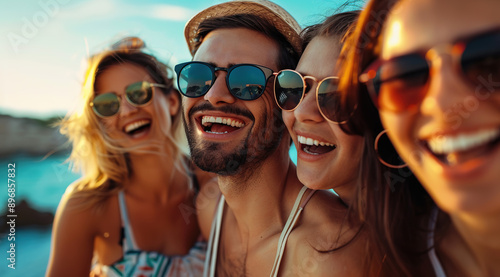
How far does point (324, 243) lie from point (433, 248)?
0.50 metres

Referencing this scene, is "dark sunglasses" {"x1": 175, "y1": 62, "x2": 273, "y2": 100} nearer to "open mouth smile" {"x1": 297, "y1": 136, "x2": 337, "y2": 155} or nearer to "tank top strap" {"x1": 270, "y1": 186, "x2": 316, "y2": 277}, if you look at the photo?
"open mouth smile" {"x1": 297, "y1": 136, "x2": 337, "y2": 155}

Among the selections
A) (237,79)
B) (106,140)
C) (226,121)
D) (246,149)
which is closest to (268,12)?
(237,79)

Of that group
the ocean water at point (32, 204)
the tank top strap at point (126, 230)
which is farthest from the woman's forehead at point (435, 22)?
the ocean water at point (32, 204)

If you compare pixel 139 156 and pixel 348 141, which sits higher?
pixel 348 141

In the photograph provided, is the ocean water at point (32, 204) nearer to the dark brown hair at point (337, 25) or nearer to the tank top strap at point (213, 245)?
the tank top strap at point (213, 245)

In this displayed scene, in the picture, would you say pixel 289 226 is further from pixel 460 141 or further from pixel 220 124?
pixel 460 141

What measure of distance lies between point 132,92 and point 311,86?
168 cm

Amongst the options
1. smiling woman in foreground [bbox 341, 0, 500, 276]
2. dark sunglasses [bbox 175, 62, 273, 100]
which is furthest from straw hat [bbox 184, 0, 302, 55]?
smiling woman in foreground [bbox 341, 0, 500, 276]

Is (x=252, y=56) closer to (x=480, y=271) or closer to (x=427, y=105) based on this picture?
(x=427, y=105)

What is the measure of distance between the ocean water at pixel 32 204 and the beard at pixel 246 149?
321 cm

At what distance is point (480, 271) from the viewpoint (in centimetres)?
128

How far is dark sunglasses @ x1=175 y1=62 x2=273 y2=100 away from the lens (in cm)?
208

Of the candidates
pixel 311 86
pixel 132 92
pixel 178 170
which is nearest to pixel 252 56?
pixel 311 86

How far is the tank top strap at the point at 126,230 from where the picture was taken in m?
2.83
